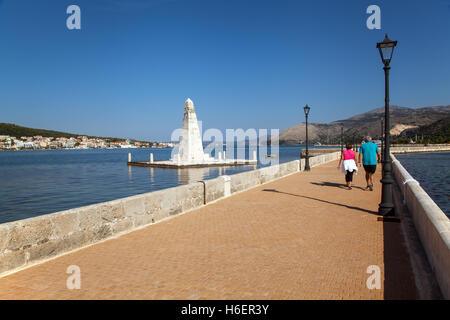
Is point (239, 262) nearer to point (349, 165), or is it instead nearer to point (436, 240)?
point (436, 240)

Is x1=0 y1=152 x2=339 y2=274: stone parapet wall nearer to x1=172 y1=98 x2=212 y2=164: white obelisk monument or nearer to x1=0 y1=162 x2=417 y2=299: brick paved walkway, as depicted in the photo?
x1=0 y1=162 x2=417 y2=299: brick paved walkway

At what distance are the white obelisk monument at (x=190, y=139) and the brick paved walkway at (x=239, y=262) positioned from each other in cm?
3285

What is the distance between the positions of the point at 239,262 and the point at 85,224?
284cm

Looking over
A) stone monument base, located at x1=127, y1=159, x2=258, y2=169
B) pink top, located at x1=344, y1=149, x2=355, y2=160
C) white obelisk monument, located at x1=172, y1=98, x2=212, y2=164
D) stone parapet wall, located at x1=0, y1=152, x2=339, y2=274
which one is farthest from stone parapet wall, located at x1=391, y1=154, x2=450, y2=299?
stone monument base, located at x1=127, y1=159, x2=258, y2=169

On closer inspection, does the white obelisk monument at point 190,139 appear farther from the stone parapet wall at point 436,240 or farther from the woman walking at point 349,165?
the stone parapet wall at point 436,240

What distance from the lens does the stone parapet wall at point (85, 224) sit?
465 centimetres

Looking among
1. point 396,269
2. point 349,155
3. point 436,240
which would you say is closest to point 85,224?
point 396,269

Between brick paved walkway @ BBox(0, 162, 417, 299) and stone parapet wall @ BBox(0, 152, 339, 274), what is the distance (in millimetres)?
218

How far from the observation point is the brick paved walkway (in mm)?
3826

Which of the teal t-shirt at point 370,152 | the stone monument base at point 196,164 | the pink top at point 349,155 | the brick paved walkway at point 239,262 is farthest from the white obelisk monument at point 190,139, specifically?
the brick paved walkway at point 239,262

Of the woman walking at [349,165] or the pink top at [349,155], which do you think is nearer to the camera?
the woman walking at [349,165]

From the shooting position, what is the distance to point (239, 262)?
479 centimetres

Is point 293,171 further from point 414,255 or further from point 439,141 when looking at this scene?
point 439,141
